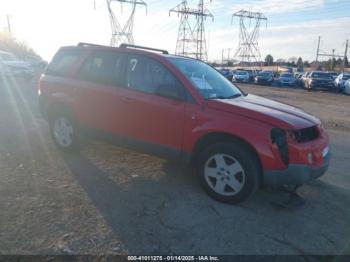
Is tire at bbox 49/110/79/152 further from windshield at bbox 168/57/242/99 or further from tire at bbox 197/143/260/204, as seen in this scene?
tire at bbox 197/143/260/204

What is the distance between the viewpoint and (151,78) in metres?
4.88

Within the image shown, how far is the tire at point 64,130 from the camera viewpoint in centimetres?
589

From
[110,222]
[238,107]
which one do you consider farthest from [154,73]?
[110,222]

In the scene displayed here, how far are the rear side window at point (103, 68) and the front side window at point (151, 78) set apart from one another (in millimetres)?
214

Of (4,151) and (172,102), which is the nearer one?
(172,102)

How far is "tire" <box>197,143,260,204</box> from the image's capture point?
160 inches

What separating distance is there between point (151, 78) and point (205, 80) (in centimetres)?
78

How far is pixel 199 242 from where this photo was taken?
11.3 ft

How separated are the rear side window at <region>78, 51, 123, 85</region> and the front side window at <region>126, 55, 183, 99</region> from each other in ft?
0.70

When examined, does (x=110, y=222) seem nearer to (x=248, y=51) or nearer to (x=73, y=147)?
(x=73, y=147)

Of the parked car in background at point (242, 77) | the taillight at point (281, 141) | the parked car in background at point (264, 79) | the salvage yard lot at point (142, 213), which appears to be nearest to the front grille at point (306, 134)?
the taillight at point (281, 141)

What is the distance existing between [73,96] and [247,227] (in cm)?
353

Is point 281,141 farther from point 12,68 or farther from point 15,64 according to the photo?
point 15,64

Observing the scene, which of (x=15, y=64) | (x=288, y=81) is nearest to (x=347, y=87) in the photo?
(x=288, y=81)
